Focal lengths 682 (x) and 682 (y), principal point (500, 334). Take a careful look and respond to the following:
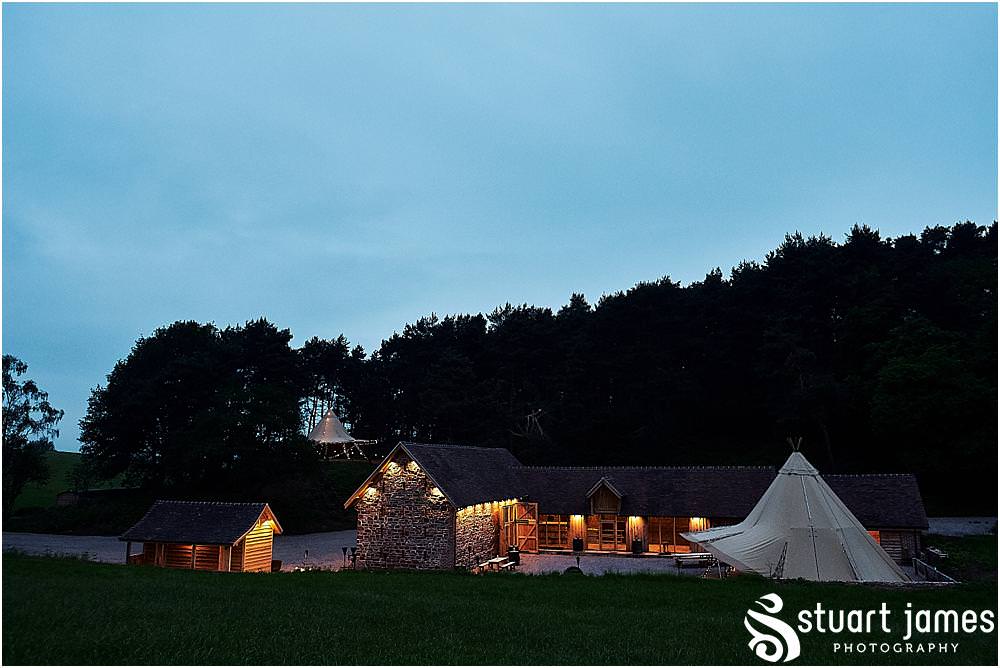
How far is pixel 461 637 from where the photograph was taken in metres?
12.3

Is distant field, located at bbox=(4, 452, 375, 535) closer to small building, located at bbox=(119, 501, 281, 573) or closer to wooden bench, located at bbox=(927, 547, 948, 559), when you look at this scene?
small building, located at bbox=(119, 501, 281, 573)

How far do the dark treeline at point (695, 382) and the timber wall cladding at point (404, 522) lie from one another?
67.1ft

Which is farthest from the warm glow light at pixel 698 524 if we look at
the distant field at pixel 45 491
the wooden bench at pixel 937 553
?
the distant field at pixel 45 491

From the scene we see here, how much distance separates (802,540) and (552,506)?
1412 cm

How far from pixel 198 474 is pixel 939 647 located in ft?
160

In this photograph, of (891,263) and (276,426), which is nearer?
(276,426)

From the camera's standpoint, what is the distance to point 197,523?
29.7 metres

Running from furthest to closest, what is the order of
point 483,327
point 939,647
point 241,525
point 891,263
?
point 483,327 → point 891,263 → point 241,525 → point 939,647

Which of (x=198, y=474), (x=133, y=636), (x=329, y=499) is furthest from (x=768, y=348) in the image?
(x=133, y=636)

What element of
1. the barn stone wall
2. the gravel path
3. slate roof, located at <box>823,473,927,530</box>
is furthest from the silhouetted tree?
slate roof, located at <box>823,473,927,530</box>

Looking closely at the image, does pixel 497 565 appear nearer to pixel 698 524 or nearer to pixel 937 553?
pixel 698 524

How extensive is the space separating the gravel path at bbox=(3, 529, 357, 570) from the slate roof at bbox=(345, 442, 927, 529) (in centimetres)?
487

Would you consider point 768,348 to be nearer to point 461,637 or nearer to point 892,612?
point 892,612

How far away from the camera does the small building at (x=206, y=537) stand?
28.7 meters
